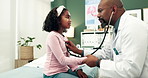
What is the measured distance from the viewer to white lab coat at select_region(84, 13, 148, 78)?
85cm

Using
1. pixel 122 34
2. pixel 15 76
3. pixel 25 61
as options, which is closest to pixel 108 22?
pixel 122 34

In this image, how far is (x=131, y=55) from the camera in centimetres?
86

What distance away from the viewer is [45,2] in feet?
11.2

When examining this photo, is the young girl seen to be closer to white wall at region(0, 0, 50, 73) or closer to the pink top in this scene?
the pink top

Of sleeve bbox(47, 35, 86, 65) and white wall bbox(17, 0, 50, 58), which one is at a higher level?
white wall bbox(17, 0, 50, 58)

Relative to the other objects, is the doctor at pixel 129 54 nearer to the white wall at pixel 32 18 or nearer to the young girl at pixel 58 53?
the young girl at pixel 58 53

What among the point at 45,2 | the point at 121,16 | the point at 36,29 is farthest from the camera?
→ the point at 45,2

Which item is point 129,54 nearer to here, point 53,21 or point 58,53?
point 58,53

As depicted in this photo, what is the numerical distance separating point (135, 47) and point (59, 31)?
72cm

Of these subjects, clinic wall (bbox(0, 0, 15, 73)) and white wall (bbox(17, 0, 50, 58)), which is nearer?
clinic wall (bbox(0, 0, 15, 73))

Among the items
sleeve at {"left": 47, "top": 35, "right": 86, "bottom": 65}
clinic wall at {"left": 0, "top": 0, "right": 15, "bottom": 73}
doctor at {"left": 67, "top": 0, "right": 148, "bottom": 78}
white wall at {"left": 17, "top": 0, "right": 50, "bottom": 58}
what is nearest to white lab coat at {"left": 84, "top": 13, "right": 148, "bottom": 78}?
doctor at {"left": 67, "top": 0, "right": 148, "bottom": 78}

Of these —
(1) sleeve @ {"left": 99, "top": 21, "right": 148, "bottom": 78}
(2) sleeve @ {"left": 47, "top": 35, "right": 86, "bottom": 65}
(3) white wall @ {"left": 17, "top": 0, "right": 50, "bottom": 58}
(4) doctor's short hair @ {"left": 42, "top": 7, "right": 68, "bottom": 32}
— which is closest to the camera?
(1) sleeve @ {"left": 99, "top": 21, "right": 148, "bottom": 78}

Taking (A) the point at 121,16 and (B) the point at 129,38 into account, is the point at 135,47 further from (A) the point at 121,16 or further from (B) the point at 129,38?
(A) the point at 121,16

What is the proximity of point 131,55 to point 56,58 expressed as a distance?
61 cm
